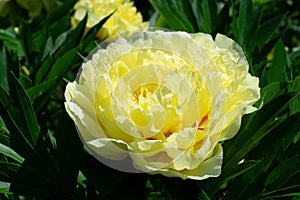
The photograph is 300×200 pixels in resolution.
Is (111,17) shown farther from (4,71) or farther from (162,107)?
(162,107)

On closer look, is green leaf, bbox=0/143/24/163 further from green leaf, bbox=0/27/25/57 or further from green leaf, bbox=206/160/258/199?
green leaf, bbox=0/27/25/57

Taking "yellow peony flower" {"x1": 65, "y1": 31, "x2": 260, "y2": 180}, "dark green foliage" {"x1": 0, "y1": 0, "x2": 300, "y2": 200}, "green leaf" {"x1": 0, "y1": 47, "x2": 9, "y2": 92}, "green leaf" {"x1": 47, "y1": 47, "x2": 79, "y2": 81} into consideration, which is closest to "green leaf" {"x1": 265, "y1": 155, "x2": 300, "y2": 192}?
"dark green foliage" {"x1": 0, "y1": 0, "x2": 300, "y2": 200}

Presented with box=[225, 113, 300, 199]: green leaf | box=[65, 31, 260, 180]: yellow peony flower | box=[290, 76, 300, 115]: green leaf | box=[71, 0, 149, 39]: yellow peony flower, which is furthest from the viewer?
box=[71, 0, 149, 39]: yellow peony flower

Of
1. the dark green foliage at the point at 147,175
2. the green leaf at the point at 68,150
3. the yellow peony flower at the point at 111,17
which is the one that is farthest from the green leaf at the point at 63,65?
the yellow peony flower at the point at 111,17

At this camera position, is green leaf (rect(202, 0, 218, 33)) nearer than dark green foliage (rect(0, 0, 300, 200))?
No

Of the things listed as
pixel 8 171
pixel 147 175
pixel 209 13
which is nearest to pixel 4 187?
pixel 8 171

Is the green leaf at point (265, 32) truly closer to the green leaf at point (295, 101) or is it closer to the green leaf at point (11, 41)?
the green leaf at point (295, 101)
